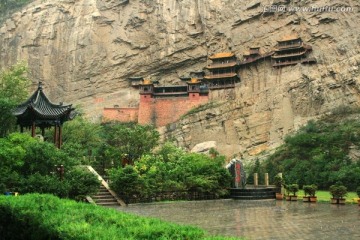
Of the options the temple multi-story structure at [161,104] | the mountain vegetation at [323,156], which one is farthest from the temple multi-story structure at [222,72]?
the mountain vegetation at [323,156]

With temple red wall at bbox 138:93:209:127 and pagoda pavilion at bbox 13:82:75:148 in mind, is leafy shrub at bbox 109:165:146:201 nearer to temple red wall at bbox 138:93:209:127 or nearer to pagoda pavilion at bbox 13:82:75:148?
pagoda pavilion at bbox 13:82:75:148

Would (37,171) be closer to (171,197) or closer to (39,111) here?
(39,111)

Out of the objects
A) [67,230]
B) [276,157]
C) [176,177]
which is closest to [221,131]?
[276,157]

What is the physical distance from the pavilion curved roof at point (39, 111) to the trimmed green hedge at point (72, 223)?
456 inches

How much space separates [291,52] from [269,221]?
31.1 m

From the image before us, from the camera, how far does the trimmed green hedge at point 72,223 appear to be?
4.47 m

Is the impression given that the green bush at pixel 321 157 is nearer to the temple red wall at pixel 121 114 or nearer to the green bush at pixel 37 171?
the green bush at pixel 37 171

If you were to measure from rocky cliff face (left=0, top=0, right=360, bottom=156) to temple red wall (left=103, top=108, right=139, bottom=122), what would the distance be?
2.29m

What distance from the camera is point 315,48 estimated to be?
38688mm

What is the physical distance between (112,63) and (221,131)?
15608mm

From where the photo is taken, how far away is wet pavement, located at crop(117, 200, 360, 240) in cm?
845

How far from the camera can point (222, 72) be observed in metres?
42.1

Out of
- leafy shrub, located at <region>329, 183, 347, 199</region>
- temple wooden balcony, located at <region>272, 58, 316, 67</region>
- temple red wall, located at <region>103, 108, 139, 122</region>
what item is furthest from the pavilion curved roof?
temple wooden balcony, located at <region>272, 58, 316, 67</region>

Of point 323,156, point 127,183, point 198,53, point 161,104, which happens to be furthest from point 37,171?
point 198,53
